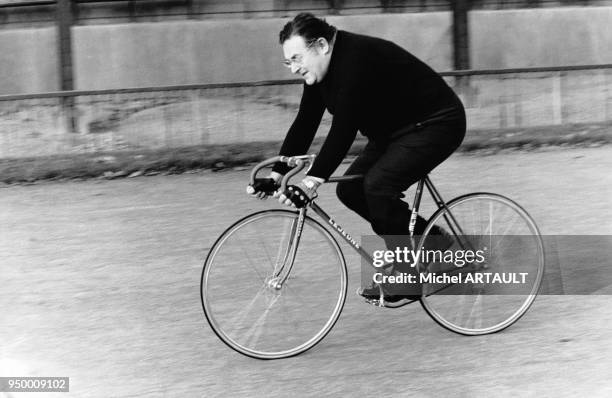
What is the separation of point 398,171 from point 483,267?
0.78m

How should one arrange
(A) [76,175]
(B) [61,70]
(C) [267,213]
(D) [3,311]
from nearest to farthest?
(C) [267,213]
(D) [3,311]
(A) [76,175]
(B) [61,70]

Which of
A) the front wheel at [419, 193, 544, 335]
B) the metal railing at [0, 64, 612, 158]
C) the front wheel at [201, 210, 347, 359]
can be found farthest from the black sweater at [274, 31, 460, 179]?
the metal railing at [0, 64, 612, 158]

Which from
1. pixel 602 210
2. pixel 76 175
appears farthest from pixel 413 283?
pixel 76 175

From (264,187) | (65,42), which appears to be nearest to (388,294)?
(264,187)

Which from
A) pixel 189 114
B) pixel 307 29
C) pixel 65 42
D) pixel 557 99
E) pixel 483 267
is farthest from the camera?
pixel 65 42

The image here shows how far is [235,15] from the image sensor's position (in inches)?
512

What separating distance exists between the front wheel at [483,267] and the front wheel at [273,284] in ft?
1.73

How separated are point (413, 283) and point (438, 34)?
8.66 m

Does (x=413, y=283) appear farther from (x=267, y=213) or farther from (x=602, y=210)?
(x=602, y=210)

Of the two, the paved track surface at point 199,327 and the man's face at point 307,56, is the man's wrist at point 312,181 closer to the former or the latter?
the man's face at point 307,56

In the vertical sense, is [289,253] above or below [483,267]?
above

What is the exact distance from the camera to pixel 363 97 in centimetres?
477

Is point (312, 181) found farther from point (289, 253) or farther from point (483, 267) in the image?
point (483, 267)

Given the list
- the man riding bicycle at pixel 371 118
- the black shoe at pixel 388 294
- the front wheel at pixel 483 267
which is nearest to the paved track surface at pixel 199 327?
the front wheel at pixel 483 267
